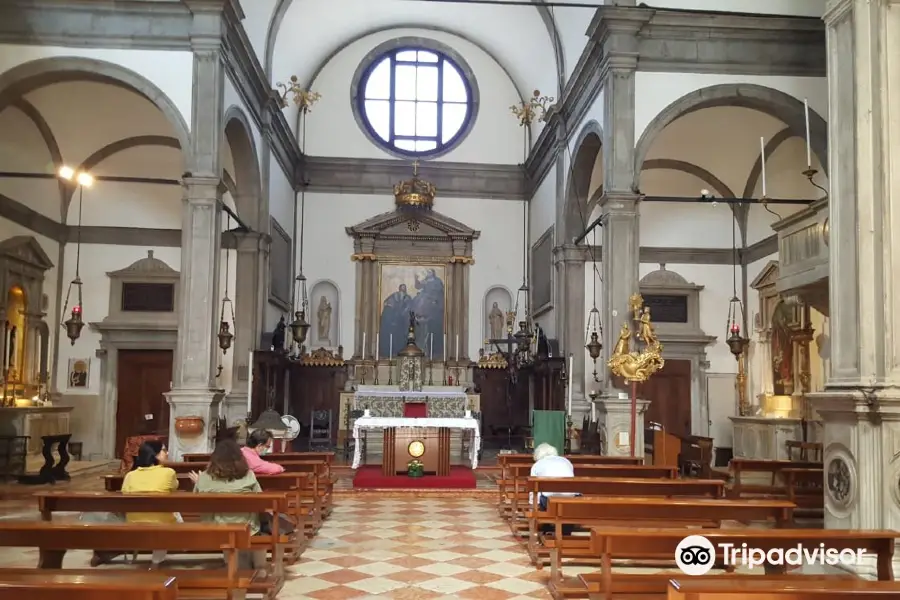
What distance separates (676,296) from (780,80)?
6.26 metres

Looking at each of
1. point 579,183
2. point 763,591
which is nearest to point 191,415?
point 579,183

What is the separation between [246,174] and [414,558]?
32.2 feet

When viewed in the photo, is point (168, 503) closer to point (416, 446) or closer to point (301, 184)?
point (416, 446)

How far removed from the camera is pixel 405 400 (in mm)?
14023

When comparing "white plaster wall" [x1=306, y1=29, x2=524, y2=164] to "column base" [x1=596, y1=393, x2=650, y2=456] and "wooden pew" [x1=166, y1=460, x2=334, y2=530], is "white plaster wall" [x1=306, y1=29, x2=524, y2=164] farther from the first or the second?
"wooden pew" [x1=166, y1=460, x2=334, y2=530]

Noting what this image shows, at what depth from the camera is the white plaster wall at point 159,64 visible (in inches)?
448

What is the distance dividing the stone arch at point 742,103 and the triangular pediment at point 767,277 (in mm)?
3705

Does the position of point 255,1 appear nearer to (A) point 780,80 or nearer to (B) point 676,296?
(A) point 780,80

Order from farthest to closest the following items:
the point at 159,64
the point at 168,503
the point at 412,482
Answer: the point at 412,482, the point at 159,64, the point at 168,503

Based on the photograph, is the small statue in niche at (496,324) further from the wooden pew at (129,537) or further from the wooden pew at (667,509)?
the wooden pew at (129,537)

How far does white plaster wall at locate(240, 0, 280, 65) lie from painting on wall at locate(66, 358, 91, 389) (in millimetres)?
6967

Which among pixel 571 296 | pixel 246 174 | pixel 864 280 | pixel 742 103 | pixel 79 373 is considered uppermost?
pixel 742 103

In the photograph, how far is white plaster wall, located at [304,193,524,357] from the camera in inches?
767

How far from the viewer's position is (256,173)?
49.2ft
